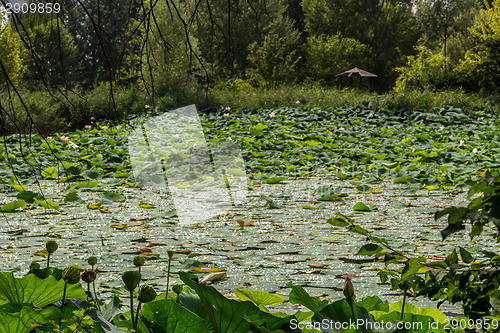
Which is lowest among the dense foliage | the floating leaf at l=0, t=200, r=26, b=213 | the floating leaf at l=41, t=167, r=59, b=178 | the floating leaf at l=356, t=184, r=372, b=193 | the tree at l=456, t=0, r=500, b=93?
the floating leaf at l=356, t=184, r=372, b=193

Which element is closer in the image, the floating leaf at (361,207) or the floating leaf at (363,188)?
the floating leaf at (361,207)

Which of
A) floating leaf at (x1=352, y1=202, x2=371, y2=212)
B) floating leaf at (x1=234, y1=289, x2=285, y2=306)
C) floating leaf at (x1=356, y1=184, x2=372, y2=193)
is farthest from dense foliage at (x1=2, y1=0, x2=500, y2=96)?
floating leaf at (x1=234, y1=289, x2=285, y2=306)

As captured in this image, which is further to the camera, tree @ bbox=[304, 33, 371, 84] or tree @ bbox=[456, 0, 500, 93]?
tree @ bbox=[304, 33, 371, 84]

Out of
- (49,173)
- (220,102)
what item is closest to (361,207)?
(49,173)

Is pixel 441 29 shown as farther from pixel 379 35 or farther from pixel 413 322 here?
pixel 413 322

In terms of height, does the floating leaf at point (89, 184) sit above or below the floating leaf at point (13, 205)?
below

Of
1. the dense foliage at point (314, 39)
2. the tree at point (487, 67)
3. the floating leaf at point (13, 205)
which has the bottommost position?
the floating leaf at point (13, 205)

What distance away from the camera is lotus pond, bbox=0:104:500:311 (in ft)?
6.15

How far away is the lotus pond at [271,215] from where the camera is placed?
73.8 inches

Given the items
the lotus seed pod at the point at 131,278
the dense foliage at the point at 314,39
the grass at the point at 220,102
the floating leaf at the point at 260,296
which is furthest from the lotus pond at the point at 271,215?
the dense foliage at the point at 314,39

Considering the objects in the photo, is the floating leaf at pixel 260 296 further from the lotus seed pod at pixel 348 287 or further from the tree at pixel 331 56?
the tree at pixel 331 56

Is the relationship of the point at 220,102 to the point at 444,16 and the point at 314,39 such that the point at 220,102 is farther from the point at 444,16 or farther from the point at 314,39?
the point at 444,16

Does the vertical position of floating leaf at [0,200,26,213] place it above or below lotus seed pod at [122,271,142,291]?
below

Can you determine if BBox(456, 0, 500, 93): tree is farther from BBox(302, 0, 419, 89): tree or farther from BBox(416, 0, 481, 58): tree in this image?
BBox(302, 0, 419, 89): tree
